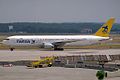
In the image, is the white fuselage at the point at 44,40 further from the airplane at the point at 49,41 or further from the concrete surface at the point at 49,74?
the concrete surface at the point at 49,74

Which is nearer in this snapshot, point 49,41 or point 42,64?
point 42,64

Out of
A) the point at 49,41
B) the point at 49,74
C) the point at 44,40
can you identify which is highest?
the point at 44,40

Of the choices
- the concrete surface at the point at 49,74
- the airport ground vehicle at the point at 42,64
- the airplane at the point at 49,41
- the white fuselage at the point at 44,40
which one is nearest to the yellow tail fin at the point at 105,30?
the airplane at the point at 49,41

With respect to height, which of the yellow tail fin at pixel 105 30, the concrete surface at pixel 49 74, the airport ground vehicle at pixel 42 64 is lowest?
the concrete surface at pixel 49 74

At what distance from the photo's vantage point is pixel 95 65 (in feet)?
225

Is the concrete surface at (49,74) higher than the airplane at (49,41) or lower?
lower

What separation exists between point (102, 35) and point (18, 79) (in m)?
67.5

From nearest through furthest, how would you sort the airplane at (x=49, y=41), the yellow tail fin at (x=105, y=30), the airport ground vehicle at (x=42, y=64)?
the airport ground vehicle at (x=42, y=64), the airplane at (x=49, y=41), the yellow tail fin at (x=105, y=30)

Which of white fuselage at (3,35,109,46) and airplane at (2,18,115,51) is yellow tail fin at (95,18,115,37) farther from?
white fuselage at (3,35,109,46)

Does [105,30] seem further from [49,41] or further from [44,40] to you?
[44,40]

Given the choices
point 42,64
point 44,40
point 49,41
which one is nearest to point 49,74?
point 42,64

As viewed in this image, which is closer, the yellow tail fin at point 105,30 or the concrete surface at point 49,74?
the concrete surface at point 49,74

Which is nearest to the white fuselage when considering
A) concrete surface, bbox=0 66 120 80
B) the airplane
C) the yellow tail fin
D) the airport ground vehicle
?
the airplane

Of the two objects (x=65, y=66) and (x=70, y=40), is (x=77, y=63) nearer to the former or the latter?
(x=65, y=66)
